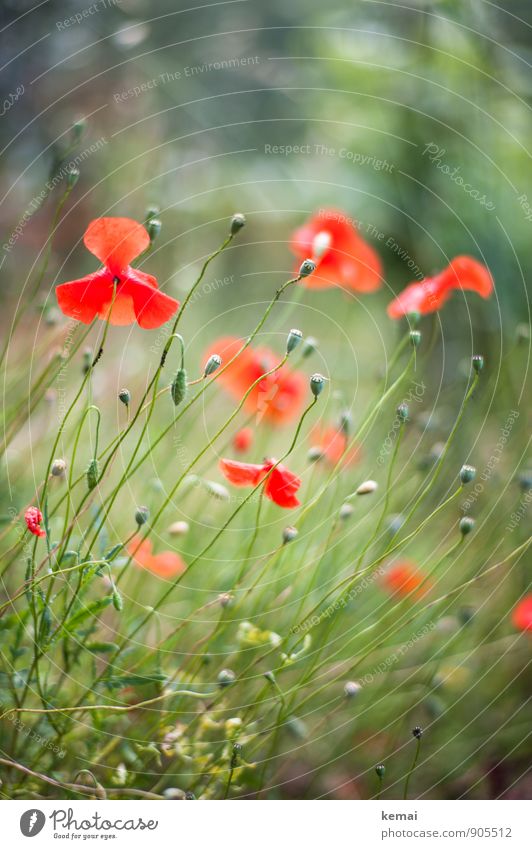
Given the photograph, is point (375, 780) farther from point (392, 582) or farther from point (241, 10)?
point (241, 10)

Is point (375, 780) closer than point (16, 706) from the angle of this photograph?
No

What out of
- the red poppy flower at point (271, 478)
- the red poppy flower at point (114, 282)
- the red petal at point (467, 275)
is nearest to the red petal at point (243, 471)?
the red poppy flower at point (271, 478)

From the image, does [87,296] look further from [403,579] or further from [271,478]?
[403,579]

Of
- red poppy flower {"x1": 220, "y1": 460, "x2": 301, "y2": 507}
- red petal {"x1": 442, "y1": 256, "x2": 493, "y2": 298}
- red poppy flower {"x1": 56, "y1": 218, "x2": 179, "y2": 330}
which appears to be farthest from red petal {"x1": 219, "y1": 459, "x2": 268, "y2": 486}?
red petal {"x1": 442, "y1": 256, "x2": 493, "y2": 298}

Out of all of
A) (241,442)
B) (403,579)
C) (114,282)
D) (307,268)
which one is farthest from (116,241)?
(403,579)

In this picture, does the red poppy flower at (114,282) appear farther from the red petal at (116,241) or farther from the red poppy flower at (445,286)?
the red poppy flower at (445,286)

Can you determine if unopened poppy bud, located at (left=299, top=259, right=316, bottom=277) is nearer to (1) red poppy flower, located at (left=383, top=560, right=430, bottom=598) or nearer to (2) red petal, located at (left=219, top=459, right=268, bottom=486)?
(2) red petal, located at (left=219, top=459, right=268, bottom=486)

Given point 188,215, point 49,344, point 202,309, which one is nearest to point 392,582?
point 49,344
